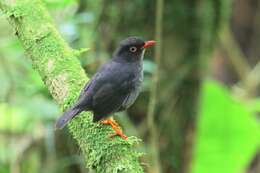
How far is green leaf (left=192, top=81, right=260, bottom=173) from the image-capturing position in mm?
4816

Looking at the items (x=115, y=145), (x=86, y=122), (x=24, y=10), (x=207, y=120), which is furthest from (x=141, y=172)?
(x=207, y=120)

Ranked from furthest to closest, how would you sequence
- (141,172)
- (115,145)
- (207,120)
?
(207,120)
(115,145)
(141,172)

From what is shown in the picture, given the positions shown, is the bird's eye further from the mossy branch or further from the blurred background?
the blurred background

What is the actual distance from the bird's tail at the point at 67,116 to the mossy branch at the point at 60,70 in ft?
0.27

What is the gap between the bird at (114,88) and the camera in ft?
11.0

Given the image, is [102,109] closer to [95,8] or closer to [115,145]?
[115,145]

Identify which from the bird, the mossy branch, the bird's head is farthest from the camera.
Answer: the bird's head

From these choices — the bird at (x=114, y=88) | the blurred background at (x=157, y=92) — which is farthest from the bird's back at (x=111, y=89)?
the blurred background at (x=157, y=92)

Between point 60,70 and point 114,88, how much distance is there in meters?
0.41

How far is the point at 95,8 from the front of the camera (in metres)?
5.51

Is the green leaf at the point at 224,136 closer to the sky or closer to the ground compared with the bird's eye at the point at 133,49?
closer to the ground

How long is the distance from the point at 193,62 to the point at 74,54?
1.86m

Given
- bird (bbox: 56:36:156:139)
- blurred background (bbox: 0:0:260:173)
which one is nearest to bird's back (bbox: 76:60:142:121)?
bird (bbox: 56:36:156:139)

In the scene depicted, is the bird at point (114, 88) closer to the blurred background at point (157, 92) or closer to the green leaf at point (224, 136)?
the blurred background at point (157, 92)
